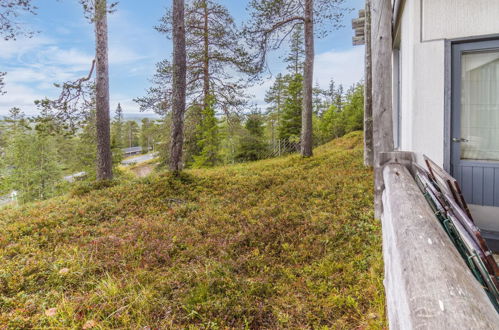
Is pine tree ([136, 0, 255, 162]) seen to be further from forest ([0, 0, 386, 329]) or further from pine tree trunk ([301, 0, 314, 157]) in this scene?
pine tree trunk ([301, 0, 314, 157])

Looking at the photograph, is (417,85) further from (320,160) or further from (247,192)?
(320,160)

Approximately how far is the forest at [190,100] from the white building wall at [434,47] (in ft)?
18.8

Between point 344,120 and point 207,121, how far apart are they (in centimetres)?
1423

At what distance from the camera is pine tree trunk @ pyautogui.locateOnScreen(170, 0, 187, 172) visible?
23.6ft

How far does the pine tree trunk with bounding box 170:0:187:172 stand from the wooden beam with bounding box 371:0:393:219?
4941mm

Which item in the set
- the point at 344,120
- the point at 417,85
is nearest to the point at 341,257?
the point at 417,85

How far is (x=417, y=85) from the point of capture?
10.6 feet

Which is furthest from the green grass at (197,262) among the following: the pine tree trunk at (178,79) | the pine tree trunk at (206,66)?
the pine tree trunk at (206,66)

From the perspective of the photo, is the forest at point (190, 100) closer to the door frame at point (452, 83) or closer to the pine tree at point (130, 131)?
the door frame at point (452, 83)

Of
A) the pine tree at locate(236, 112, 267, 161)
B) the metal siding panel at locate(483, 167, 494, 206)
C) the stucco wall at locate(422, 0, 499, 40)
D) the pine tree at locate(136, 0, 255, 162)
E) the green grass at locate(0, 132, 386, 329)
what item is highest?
the pine tree at locate(136, 0, 255, 162)

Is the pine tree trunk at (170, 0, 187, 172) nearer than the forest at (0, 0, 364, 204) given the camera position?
Yes

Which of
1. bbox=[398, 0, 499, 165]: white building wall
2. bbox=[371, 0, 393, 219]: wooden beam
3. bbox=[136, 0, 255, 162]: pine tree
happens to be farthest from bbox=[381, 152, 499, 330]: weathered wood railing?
bbox=[136, 0, 255, 162]: pine tree

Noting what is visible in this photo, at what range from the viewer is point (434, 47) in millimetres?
3088

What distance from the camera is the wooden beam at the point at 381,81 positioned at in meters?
4.01
